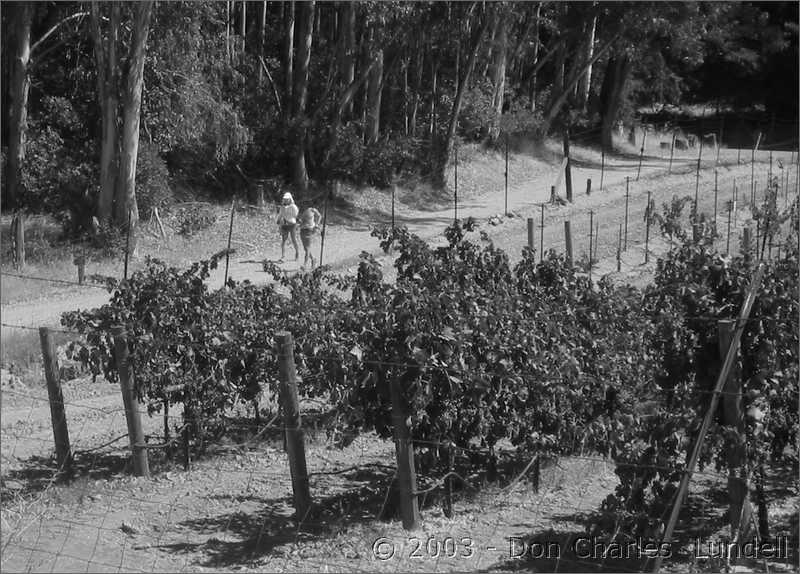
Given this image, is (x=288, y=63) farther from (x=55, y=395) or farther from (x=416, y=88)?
(x=55, y=395)

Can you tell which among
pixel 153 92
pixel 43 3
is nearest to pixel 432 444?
pixel 153 92

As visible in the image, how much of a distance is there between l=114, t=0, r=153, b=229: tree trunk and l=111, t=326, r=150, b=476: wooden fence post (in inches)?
619

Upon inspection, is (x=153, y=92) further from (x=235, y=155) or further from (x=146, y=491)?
(x=146, y=491)

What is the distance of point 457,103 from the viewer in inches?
1296

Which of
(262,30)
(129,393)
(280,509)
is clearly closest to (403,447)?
(280,509)

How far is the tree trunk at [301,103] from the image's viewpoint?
31344mm

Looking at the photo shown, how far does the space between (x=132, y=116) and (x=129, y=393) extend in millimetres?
16474

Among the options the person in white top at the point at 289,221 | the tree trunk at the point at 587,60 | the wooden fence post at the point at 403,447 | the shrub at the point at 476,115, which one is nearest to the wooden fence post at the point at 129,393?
the wooden fence post at the point at 403,447

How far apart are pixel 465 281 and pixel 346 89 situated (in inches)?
935

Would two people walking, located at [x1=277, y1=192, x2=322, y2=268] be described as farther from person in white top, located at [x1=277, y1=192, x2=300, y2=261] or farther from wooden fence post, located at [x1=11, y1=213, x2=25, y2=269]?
wooden fence post, located at [x1=11, y1=213, x2=25, y2=269]

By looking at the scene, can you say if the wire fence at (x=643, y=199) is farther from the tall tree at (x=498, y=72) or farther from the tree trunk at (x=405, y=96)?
the tree trunk at (x=405, y=96)

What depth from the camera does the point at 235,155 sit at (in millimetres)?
31156

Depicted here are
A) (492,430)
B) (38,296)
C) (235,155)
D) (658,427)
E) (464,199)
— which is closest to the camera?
(658,427)

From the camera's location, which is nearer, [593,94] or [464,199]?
[464,199]
